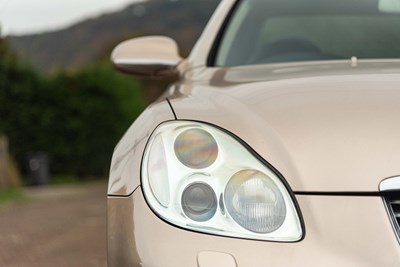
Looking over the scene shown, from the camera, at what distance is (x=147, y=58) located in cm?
282

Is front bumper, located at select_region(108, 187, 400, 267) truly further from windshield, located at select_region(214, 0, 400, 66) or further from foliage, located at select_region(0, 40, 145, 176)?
foliage, located at select_region(0, 40, 145, 176)

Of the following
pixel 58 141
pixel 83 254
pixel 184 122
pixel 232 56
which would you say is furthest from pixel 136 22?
pixel 184 122

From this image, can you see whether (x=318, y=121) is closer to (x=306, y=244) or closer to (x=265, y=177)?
(x=265, y=177)

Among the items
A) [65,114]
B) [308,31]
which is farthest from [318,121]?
[65,114]

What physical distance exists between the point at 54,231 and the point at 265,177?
14.4 ft

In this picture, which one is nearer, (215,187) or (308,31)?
(215,187)

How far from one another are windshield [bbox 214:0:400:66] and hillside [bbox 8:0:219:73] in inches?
401

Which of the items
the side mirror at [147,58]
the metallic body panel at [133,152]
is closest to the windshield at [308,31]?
the side mirror at [147,58]

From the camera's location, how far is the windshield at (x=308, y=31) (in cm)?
270

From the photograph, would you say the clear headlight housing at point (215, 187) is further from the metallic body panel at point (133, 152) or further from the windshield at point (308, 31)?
the windshield at point (308, 31)

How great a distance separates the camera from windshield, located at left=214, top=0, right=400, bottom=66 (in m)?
2.70

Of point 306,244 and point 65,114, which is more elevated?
point 65,114

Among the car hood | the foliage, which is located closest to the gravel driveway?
the car hood

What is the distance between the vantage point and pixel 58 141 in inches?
482
